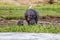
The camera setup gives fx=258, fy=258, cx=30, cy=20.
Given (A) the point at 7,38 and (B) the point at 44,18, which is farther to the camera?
(B) the point at 44,18

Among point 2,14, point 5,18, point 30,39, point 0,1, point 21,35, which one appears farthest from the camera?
point 0,1

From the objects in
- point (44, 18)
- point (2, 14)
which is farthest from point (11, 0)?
point (44, 18)

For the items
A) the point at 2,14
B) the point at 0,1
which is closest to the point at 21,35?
the point at 2,14

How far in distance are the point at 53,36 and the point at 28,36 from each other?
280 mm

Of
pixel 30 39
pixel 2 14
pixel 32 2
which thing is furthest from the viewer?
pixel 32 2

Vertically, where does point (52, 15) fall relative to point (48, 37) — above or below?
below

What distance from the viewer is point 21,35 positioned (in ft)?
9.61

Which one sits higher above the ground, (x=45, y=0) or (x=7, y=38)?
(x=7, y=38)

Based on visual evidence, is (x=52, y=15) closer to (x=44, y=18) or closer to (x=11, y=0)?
(x=44, y=18)

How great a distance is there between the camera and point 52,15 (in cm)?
1394

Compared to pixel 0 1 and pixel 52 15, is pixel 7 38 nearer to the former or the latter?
pixel 52 15

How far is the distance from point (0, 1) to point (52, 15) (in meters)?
6.19

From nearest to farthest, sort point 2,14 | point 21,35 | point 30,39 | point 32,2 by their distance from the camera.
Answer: point 30,39 < point 21,35 < point 2,14 < point 32,2

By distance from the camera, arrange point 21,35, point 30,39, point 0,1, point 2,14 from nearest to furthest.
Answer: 1. point 30,39
2. point 21,35
3. point 2,14
4. point 0,1
